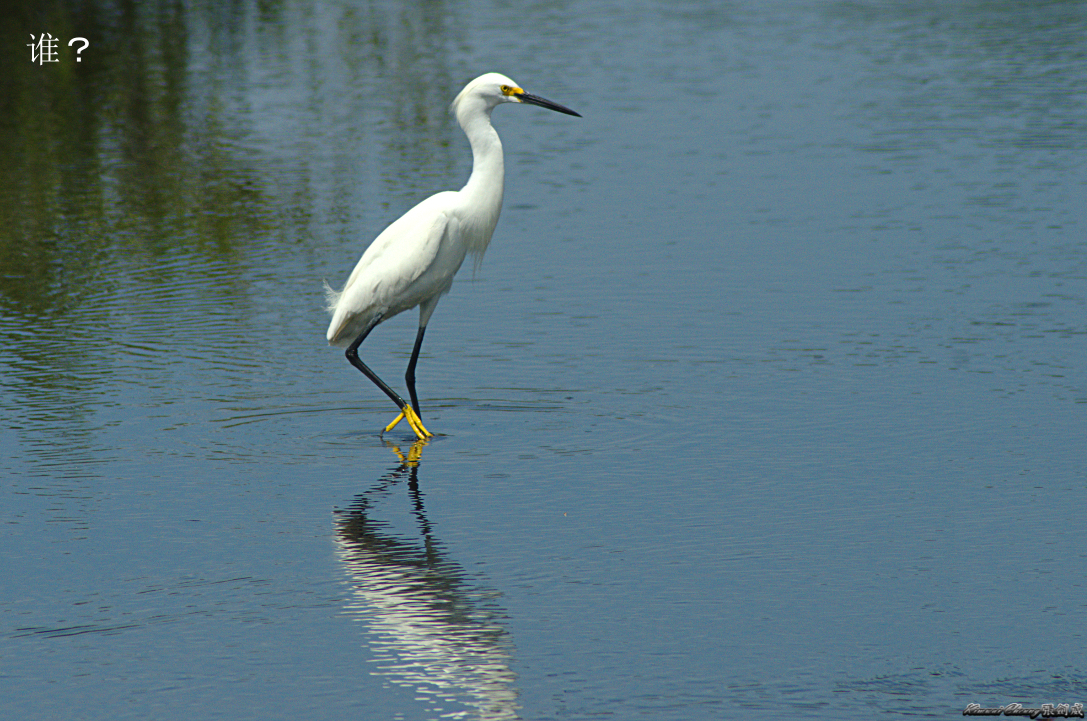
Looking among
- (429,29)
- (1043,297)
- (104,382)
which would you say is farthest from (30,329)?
(429,29)

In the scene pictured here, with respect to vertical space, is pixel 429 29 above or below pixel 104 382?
above

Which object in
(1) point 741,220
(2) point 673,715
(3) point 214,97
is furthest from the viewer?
(3) point 214,97

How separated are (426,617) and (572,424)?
243 centimetres

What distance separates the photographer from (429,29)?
25.4 metres

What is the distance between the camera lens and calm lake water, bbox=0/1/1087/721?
4.87 m

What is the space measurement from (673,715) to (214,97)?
53.0 feet

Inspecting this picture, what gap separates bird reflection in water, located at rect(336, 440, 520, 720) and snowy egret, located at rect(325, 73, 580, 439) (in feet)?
5.16

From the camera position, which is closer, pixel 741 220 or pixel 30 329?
pixel 30 329

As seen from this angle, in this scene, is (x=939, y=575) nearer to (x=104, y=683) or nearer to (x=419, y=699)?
(x=419, y=699)

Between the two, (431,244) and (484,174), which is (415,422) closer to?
(431,244)

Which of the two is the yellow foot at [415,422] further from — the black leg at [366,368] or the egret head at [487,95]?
the egret head at [487,95]

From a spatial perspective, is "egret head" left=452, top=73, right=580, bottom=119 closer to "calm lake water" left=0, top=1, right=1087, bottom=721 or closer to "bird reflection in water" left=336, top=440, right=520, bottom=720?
"calm lake water" left=0, top=1, right=1087, bottom=721

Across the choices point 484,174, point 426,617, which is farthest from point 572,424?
point 426,617

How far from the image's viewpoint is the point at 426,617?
5180mm
